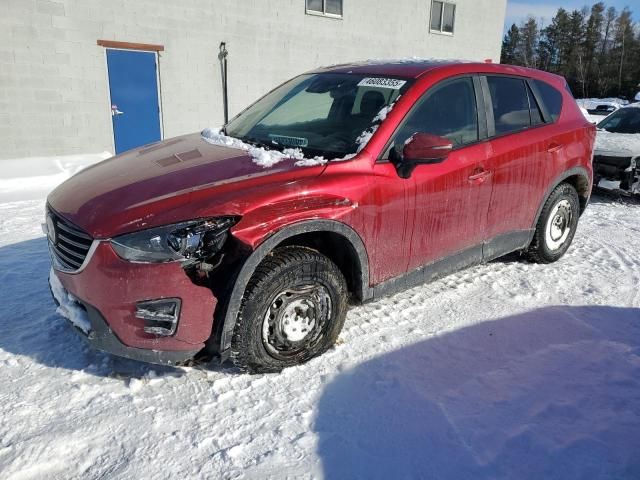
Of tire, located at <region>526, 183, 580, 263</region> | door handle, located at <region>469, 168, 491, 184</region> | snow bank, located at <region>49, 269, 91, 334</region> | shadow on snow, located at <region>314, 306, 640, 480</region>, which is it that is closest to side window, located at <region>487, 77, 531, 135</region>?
door handle, located at <region>469, 168, 491, 184</region>

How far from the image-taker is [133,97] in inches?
383

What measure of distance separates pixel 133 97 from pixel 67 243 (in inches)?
308

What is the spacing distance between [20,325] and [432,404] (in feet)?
9.05

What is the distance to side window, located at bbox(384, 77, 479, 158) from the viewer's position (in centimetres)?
335

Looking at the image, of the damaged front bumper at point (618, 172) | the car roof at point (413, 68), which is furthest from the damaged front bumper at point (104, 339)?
the damaged front bumper at point (618, 172)

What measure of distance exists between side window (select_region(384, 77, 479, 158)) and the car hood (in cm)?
80

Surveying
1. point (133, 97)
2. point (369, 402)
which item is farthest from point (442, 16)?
point (369, 402)

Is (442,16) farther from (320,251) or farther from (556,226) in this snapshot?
(320,251)

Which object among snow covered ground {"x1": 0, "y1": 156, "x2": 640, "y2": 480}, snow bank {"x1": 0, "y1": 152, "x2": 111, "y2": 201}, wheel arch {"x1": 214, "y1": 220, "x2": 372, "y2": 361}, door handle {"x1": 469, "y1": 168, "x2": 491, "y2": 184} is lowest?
snow covered ground {"x1": 0, "y1": 156, "x2": 640, "y2": 480}

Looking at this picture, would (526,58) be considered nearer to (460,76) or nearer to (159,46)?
(159,46)

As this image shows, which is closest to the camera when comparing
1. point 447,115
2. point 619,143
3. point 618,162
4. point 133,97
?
point 447,115

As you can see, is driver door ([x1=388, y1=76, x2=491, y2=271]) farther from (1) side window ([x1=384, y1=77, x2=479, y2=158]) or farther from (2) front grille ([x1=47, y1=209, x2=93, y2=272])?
(2) front grille ([x1=47, y1=209, x2=93, y2=272])

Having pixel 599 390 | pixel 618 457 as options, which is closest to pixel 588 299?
pixel 599 390

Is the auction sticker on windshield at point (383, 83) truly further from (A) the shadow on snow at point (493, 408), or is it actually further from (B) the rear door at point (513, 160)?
(A) the shadow on snow at point (493, 408)
